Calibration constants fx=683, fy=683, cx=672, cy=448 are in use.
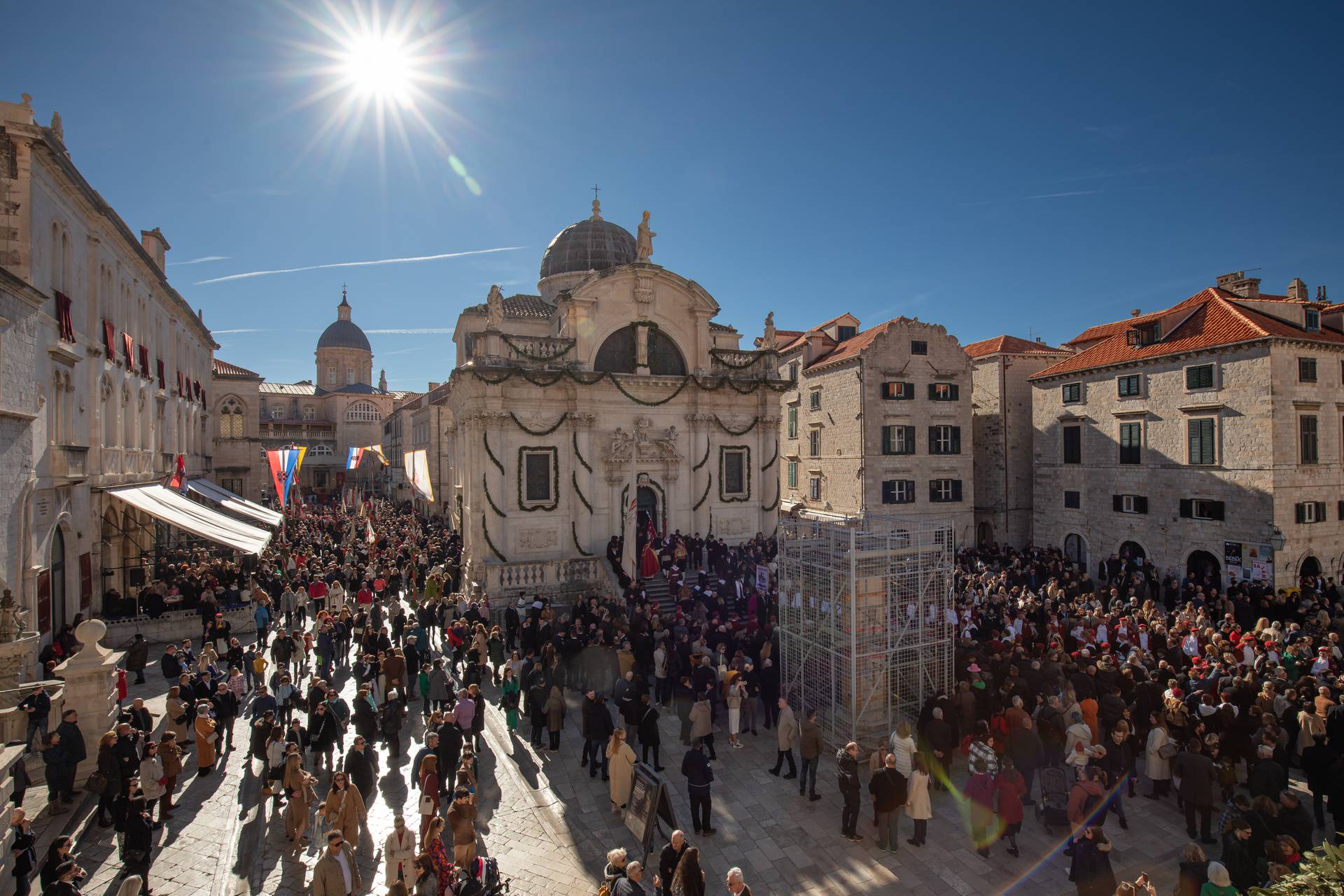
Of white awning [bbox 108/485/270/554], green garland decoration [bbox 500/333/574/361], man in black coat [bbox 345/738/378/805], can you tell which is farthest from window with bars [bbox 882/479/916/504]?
man in black coat [bbox 345/738/378/805]

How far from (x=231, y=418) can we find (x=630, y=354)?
4748cm

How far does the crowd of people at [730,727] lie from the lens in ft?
28.0

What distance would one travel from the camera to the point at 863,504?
3269 cm

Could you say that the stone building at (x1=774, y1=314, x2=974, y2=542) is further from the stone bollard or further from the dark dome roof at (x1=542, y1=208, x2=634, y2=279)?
the stone bollard

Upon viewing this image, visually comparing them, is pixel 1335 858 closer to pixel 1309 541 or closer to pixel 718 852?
pixel 718 852

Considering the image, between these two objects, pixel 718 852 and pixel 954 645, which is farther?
pixel 954 645

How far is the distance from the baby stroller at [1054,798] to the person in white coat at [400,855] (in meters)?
8.80

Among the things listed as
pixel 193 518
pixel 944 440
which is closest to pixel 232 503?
pixel 193 518

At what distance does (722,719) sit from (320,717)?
25.3 feet

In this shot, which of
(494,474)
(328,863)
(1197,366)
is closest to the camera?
(328,863)

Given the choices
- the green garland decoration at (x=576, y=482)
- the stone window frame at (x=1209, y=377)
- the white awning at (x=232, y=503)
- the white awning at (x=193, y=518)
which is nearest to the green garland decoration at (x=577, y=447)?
the green garland decoration at (x=576, y=482)

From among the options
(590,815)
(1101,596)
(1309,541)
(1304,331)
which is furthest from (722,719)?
(1304,331)

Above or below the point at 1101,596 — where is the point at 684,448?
above

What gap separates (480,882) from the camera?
7875 millimetres
